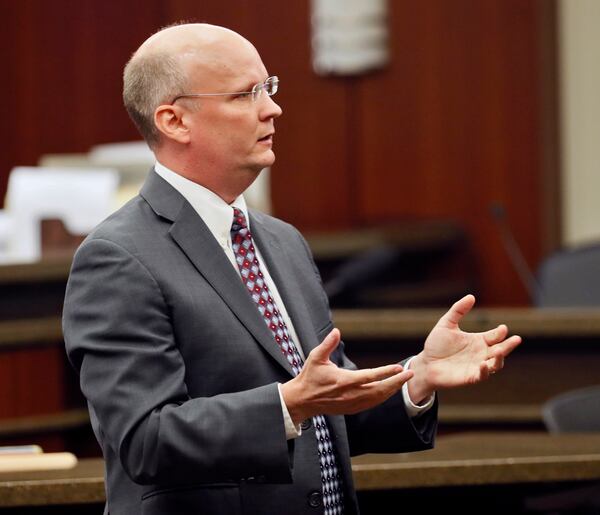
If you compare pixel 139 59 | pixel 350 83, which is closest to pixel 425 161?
pixel 350 83

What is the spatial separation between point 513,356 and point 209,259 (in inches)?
101

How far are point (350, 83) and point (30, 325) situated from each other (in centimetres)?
386

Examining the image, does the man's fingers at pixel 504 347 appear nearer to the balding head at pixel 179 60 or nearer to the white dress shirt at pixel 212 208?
the white dress shirt at pixel 212 208

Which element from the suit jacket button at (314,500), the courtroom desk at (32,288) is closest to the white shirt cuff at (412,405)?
the suit jacket button at (314,500)

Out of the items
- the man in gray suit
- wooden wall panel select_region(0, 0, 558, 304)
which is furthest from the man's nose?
wooden wall panel select_region(0, 0, 558, 304)

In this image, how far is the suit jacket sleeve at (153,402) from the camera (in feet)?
5.29

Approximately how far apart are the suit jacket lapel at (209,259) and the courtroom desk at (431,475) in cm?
83

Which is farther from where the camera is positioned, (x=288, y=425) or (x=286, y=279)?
(x=286, y=279)

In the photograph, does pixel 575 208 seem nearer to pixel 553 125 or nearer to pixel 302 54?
pixel 553 125

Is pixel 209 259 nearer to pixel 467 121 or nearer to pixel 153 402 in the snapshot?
pixel 153 402

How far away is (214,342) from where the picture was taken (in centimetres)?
171

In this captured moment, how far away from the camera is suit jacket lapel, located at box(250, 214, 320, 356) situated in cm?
185

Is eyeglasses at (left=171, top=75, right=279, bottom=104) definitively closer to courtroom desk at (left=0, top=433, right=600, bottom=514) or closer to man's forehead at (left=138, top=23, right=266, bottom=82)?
man's forehead at (left=138, top=23, right=266, bottom=82)

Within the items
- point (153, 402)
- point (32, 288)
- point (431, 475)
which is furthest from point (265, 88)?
point (32, 288)
